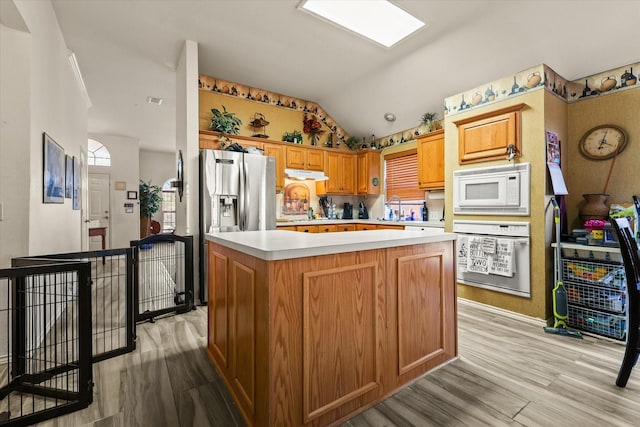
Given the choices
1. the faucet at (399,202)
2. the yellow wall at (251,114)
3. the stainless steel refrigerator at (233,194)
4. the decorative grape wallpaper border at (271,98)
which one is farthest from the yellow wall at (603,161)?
the yellow wall at (251,114)

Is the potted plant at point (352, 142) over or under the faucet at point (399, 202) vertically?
over

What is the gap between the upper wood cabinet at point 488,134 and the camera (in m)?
3.01

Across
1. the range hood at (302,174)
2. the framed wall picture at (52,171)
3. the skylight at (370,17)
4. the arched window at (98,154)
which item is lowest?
the framed wall picture at (52,171)

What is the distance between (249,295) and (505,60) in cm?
376

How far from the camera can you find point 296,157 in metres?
4.96

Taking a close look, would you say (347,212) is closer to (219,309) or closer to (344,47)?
(344,47)

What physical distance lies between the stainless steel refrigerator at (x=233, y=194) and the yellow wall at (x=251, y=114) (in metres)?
1.25

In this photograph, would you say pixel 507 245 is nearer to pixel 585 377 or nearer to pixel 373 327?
pixel 585 377

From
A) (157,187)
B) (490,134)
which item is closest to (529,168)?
(490,134)

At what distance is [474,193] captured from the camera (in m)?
3.36

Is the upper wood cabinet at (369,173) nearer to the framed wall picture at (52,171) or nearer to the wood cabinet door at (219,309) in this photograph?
the wood cabinet door at (219,309)

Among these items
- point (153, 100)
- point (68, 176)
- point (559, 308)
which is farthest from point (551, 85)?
point (153, 100)

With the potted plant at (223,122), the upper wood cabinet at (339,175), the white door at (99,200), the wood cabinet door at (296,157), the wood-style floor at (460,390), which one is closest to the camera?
the wood-style floor at (460,390)

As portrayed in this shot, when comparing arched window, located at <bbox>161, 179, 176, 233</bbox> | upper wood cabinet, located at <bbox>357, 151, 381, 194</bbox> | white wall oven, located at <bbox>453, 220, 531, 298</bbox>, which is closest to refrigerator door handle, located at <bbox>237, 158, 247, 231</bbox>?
white wall oven, located at <bbox>453, 220, 531, 298</bbox>
